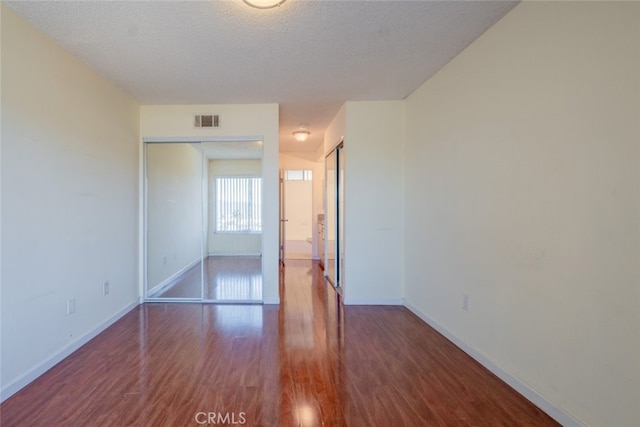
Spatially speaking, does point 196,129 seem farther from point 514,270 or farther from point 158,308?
point 514,270

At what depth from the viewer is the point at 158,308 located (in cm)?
345

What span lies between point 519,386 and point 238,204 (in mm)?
3430

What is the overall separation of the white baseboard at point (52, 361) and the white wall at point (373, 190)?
2.58 metres

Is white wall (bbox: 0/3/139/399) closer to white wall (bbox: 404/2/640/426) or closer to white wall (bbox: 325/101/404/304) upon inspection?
white wall (bbox: 325/101/404/304)

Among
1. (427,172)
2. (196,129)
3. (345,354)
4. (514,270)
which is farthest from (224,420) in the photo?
(196,129)

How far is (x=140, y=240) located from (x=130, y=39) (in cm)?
235

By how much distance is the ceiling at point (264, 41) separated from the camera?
185 cm

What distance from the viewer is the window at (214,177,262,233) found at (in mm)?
3775

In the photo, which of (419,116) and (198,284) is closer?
(419,116)

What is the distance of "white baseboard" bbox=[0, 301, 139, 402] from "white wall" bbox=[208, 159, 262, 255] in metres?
1.43

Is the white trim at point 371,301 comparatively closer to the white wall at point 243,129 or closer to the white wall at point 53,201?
the white wall at point 243,129

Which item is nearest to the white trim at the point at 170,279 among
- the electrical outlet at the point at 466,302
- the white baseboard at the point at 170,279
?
the white baseboard at the point at 170,279

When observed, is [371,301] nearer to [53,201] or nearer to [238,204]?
[238,204]
